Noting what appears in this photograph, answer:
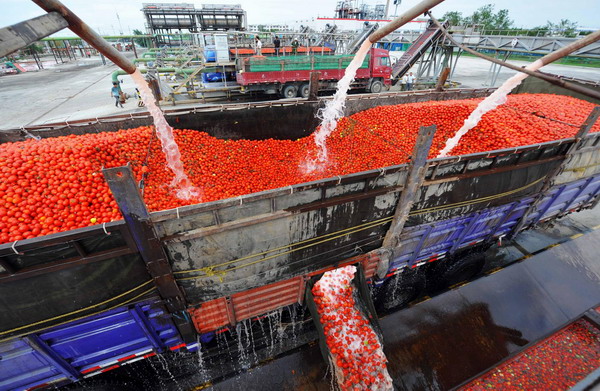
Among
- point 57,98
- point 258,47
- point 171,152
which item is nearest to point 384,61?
point 258,47

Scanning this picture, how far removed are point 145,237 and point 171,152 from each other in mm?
3277

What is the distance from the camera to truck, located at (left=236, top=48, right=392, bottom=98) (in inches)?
544

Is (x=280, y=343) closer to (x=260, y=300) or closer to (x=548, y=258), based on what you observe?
(x=260, y=300)

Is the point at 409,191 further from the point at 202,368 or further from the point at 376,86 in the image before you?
the point at 376,86

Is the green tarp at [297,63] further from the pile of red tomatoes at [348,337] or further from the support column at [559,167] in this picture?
the pile of red tomatoes at [348,337]

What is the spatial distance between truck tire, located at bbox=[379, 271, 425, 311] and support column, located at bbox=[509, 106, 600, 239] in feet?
A: 8.62

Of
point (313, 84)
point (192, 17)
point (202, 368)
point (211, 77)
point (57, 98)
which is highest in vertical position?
point (192, 17)

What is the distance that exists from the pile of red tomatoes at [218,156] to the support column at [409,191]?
5.14 feet

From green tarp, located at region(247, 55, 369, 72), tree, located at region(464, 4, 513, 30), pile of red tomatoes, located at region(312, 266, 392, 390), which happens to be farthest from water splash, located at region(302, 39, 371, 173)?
tree, located at region(464, 4, 513, 30)

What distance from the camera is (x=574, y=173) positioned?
218 inches

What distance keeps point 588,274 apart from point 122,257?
8.85 metres

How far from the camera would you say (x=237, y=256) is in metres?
3.46

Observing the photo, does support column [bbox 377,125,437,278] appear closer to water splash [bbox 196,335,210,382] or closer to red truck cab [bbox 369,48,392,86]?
water splash [bbox 196,335,210,382]

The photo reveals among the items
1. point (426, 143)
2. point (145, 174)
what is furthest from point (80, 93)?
point (426, 143)
